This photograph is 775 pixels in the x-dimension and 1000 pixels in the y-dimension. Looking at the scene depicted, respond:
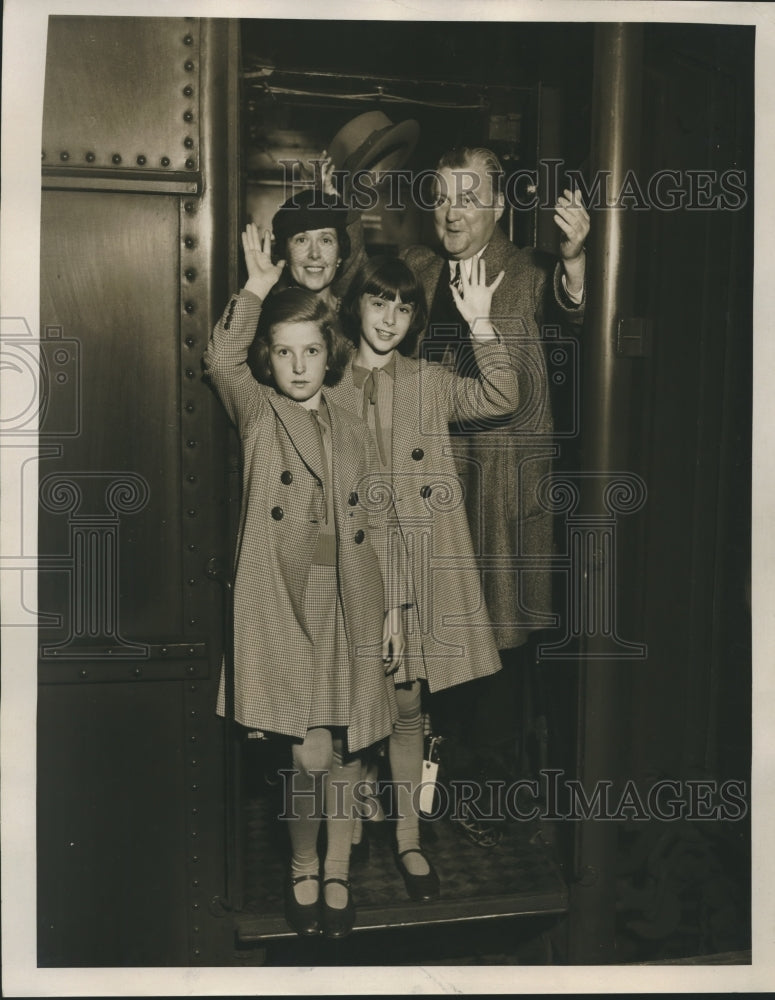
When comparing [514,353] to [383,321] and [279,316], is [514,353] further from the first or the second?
[279,316]

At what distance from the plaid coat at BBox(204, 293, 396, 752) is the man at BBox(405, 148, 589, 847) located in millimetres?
318

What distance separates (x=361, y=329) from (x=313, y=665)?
0.89 metres

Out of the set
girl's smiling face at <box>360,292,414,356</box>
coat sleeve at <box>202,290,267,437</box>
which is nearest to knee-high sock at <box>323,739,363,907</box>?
coat sleeve at <box>202,290,267,437</box>

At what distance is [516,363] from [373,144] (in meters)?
0.69

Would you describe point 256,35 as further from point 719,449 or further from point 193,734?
point 193,734

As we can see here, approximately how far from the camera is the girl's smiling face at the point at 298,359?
7.02 ft

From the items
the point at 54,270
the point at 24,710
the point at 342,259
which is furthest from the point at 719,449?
the point at 24,710

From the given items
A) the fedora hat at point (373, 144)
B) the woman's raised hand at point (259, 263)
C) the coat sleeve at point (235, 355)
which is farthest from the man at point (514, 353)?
the coat sleeve at point (235, 355)

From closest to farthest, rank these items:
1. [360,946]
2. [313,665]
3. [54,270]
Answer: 1. [54,270]
2. [313,665]
3. [360,946]

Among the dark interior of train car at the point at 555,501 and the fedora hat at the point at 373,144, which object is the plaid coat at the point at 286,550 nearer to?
the dark interior of train car at the point at 555,501

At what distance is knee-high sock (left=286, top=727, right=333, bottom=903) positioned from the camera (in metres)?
2.17

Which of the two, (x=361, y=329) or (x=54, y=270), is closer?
(x=54, y=270)

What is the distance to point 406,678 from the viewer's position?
7.39 ft
